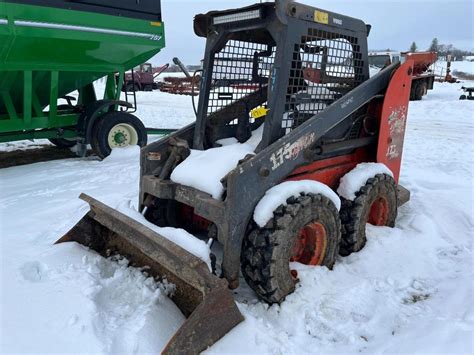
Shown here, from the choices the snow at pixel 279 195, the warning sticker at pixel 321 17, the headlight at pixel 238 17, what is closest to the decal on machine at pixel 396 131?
the warning sticker at pixel 321 17

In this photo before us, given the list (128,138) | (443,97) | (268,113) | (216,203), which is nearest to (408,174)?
(268,113)

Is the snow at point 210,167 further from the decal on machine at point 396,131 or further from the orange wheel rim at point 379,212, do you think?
the decal on machine at point 396,131

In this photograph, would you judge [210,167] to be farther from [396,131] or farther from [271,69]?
[396,131]

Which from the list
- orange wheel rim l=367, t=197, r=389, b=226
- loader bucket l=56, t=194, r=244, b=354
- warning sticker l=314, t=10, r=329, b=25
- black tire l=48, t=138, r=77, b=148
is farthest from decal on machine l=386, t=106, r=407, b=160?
black tire l=48, t=138, r=77, b=148

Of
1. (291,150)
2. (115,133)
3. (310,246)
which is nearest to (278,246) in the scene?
(310,246)

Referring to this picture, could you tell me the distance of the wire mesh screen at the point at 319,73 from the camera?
327cm

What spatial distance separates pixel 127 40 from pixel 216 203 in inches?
194

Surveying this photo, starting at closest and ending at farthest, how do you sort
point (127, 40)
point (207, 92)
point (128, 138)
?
point (207, 92) < point (127, 40) < point (128, 138)

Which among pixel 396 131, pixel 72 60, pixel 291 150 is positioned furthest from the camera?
pixel 72 60

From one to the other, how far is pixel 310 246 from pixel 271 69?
4.45 feet

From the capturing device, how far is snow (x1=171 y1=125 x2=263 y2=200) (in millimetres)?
2932

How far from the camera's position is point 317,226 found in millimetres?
3088

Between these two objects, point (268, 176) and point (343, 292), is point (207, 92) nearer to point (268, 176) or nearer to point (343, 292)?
point (268, 176)

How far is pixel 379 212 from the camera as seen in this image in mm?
3959
